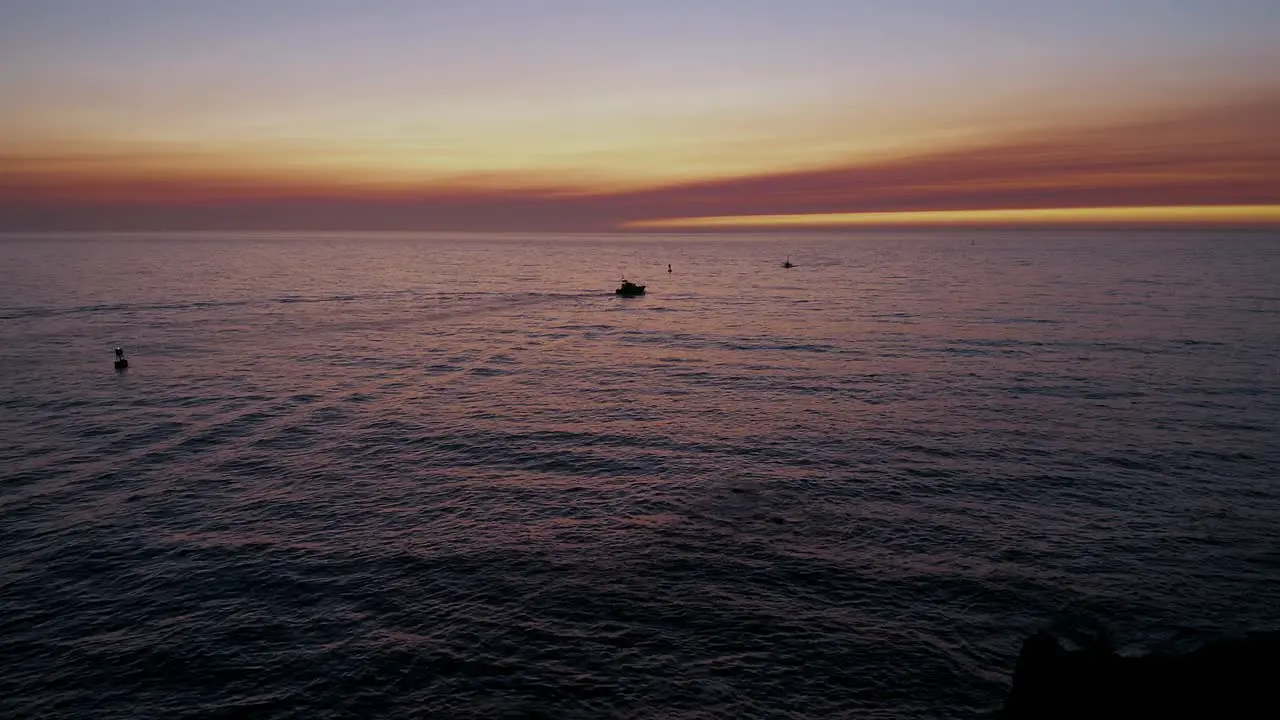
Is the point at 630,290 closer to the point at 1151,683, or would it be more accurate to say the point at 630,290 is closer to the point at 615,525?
the point at 615,525

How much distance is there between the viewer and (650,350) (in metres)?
85.1

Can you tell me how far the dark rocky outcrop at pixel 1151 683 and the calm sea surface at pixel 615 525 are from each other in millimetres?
2967

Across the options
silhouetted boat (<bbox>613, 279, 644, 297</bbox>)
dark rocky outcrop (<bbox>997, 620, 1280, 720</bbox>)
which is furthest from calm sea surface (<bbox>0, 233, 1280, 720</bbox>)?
silhouetted boat (<bbox>613, 279, 644, 297</bbox>)

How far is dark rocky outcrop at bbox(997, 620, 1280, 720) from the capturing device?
17.4m

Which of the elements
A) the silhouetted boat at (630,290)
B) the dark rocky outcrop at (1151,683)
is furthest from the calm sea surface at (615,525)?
the silhouetted boat at (630,290)

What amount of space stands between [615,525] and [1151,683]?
22.0 metres

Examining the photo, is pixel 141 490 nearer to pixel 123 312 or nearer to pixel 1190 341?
pixel 123 312

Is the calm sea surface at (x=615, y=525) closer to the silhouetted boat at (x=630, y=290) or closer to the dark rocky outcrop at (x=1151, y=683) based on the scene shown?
the dark rocky outcrop at (x=1151, y=683)

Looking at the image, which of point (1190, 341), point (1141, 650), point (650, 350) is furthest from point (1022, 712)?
point (1190, 341)

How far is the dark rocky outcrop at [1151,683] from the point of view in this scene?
17422mm

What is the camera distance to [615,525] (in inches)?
1371

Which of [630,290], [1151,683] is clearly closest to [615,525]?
[1151,683]

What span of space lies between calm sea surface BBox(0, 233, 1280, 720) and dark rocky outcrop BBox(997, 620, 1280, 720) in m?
2.97

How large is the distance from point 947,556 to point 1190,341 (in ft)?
228
